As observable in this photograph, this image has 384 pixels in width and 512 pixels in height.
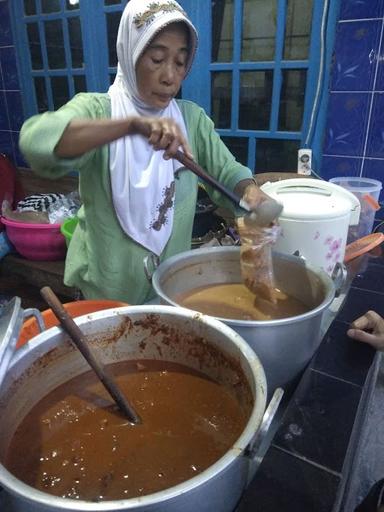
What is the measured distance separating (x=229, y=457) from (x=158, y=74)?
1.00m

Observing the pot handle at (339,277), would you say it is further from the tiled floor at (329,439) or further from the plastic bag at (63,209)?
the plastic bag at (63,209)

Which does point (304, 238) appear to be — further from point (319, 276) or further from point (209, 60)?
point (209, 60)

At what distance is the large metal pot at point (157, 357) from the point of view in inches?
19.1

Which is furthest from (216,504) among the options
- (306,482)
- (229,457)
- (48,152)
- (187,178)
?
(187,178)

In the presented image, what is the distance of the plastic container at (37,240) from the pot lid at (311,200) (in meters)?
1.66

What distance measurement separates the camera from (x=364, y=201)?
177 centimetres

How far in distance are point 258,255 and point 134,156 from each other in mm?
500

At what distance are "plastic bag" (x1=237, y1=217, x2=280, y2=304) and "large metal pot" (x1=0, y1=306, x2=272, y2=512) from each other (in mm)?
308

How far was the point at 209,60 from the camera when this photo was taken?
2510 mm

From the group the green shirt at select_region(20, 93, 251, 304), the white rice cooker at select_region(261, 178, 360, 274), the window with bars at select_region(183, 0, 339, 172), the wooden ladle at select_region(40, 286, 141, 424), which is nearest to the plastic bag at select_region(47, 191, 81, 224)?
the window with bars at select_region(183, 0, 339, 172)

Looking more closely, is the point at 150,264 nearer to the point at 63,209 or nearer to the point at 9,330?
the point at 9,330

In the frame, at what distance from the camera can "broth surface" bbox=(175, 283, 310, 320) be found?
3.54 ft

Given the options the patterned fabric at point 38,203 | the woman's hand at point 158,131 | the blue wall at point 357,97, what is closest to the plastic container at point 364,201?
the blue wall at point 357,97

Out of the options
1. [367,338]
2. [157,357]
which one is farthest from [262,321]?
[367,338]
